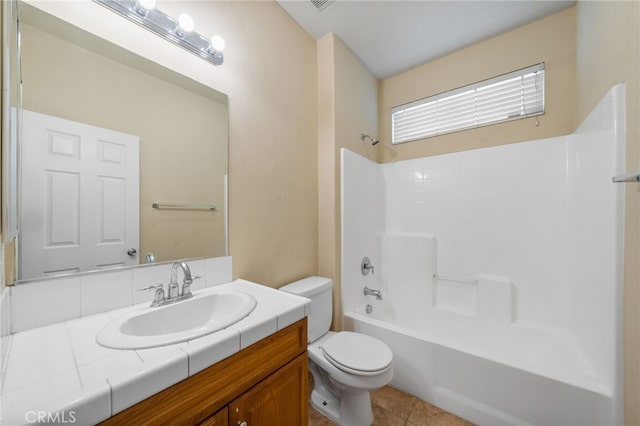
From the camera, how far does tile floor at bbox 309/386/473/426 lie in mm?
1366

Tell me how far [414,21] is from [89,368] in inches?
96.5

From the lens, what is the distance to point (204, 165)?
48.0 inches

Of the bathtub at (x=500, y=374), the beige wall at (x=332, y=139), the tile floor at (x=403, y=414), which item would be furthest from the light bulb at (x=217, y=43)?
the tile floor at (x=403, y=414)

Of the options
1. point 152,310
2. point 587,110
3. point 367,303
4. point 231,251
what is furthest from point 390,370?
point 587,110

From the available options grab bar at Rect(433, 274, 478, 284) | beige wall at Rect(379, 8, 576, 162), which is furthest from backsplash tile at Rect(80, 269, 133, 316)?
beige wall at Rect(379, 8, 576, 162)

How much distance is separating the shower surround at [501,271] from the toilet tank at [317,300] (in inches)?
9.9

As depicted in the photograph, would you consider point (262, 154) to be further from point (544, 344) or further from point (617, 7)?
point (544, 344)

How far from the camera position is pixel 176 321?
0.95m

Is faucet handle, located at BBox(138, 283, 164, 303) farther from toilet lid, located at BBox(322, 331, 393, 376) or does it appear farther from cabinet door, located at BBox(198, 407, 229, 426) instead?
toilet lid, located at BBox(322, 331, 393, 376)

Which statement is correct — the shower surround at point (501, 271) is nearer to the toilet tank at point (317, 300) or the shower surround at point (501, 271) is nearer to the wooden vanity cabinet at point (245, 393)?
the toilet tank at point (317, 300)

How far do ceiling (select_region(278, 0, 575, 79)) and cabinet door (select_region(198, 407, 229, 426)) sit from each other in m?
2.19

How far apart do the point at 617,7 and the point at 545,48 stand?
0.85 m

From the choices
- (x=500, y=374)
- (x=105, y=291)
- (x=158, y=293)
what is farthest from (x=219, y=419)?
(x=500, y=374)

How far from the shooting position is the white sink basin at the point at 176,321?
667mm
